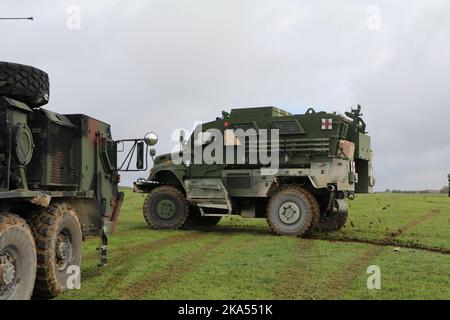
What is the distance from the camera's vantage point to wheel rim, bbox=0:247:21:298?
223 inches

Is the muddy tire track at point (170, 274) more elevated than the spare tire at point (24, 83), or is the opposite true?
the spare tire at point (24, 83)

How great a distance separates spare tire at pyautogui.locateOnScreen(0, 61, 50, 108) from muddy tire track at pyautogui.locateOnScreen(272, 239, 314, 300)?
12.1ft

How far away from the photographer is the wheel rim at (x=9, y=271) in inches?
223

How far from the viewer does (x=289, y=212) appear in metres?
13.6

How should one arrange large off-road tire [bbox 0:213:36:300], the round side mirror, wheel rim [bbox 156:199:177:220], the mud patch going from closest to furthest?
1. large off-road tire [bbox 0:213:36:300]
2. the round side mirror
3. the mud patch
4. wheel rim [bbox 156:199:177:220]

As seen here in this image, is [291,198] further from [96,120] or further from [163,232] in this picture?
[96,120]

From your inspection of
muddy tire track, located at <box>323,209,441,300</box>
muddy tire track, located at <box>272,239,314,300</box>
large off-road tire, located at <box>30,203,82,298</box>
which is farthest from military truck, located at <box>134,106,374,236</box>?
large off-road tire, located at <box>30,203,82,298</box>

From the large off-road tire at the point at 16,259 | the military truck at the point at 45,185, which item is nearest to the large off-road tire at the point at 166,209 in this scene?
the military truck at the point at 45,185

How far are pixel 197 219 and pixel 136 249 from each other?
5399mm

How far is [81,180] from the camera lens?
7867 mm

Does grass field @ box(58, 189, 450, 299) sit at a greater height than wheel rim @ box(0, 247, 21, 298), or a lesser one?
lesser

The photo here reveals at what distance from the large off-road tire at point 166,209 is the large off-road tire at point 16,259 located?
8987 mm

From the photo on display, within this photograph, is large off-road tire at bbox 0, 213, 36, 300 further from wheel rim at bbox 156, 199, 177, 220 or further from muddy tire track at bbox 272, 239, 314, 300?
wheel rim at bbox 156, 199, 177, 220

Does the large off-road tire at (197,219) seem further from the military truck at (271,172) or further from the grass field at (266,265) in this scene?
the grass field at (266,265)
